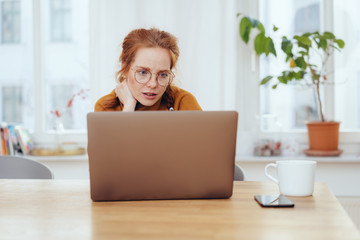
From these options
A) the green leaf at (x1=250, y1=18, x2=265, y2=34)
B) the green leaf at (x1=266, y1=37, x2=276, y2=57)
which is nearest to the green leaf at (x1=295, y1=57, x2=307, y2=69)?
the green leaf at (x1=266, y1=37, x2=276, y2=57)

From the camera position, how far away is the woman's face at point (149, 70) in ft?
6.05

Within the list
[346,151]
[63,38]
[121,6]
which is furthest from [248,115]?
[63,38]

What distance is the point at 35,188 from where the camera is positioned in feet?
3.92

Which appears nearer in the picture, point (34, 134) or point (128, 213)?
point (128, 213)

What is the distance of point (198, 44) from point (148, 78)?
1.04 metres

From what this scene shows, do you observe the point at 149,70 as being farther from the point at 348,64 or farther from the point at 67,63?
the point at 348,64

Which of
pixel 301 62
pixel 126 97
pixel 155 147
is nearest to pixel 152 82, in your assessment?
pixel 126 97

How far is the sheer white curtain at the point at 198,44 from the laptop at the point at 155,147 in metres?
1.85

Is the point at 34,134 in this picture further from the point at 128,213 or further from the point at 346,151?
the point at 128,213

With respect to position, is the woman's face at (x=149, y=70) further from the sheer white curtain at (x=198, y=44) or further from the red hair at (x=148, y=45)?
the sheer white curtain at (x=198, y=44)

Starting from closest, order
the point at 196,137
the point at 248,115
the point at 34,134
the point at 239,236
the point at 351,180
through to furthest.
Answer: the point at 239,236
the point at 196,137
the point at 351,180
the point at 248,115
the point at 34,134

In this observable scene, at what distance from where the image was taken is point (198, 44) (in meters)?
2.81

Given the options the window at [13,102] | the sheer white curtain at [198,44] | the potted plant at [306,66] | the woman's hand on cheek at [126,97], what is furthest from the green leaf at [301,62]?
the window at [13,102]

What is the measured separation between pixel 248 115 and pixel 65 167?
51.6 inches
